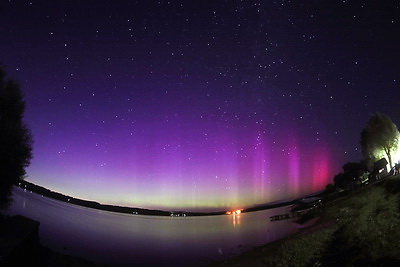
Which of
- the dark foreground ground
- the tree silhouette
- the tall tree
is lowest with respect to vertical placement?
the dark foreground ground

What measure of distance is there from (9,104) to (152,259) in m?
29.4

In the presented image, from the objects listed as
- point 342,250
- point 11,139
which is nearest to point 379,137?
point 342,250

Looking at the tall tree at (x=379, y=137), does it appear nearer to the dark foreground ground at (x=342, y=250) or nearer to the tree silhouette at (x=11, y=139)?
the dark foreground ground at (x=342, y=250)

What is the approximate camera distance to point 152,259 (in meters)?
43.8

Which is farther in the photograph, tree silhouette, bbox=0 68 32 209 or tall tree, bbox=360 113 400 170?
tall tree, bbox=360 113 400 170

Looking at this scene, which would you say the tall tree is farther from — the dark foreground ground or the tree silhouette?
the tree silhouette

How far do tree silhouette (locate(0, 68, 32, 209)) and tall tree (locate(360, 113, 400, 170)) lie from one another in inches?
3099

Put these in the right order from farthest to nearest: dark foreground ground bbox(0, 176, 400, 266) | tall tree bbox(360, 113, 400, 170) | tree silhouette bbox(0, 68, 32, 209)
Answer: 1. tall tree bbox(360, 113, 400, 170)
2. tree silhouette bbox(0, 68, 32, 209)
3. dark foreground ground bbox(0, 176, 400, 266)

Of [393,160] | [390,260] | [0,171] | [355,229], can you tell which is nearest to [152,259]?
[0,171]

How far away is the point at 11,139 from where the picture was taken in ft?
82.3

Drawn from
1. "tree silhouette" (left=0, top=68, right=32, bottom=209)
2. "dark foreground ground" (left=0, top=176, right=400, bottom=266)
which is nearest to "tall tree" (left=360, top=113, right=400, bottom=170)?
"dark foreground ground" (left=0, top=176, right=400, bottom=266)

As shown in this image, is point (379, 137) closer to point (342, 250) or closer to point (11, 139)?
point (342, 250)

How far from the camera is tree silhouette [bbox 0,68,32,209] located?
24.8 metres

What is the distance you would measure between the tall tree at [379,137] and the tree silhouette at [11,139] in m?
78.7
